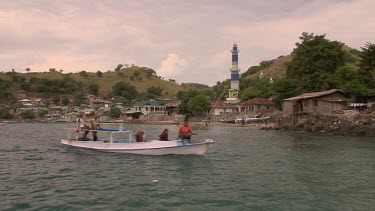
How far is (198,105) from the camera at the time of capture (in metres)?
88.0

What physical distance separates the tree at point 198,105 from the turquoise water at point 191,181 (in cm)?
6231

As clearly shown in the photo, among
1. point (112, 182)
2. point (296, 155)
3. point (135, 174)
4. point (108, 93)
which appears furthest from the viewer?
point (108, 93)

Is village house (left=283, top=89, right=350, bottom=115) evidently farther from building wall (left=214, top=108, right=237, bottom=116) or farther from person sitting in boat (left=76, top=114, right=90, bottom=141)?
building wall (left=214, top=108, right=237, bottom=116)

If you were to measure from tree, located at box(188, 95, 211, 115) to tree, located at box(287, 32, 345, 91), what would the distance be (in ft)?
98.1

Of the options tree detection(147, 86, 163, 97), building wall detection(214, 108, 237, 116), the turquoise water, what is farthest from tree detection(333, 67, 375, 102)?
tree detection(147, 86, 163, 97)

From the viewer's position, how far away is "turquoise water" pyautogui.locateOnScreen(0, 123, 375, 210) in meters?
12.8

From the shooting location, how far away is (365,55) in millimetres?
50656

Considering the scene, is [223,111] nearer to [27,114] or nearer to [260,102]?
[260,102]

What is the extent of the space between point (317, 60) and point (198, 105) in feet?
112

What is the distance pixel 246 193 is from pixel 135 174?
6431mm

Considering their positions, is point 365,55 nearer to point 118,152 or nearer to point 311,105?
point 311,105

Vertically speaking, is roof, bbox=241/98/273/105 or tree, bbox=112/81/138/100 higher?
tree, bbox=112/81/138/100

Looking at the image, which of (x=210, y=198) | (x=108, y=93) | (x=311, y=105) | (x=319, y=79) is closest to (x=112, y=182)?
(x=210, y=198)

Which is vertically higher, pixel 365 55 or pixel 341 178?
pixel 365 55
